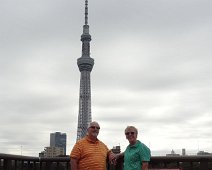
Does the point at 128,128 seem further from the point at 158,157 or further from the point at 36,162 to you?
the point at 36,162

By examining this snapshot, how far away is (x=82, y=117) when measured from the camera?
325ft

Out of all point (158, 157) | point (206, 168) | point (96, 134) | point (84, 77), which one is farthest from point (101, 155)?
point (84, 77)

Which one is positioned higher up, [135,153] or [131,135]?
[131,135]

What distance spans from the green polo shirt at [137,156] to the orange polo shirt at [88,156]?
1.29 ft

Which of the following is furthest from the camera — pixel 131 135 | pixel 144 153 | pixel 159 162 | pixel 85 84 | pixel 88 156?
pixel 85 84

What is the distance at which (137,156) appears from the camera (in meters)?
5.61

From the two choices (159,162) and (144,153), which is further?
(159,162)

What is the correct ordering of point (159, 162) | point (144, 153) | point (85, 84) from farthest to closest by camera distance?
point (85, 84)
point (159, 162)
point (144, 153)

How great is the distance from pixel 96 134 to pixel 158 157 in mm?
1566

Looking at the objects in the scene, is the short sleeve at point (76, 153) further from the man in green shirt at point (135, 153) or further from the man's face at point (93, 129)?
the man in green shirt at point (135, 153)

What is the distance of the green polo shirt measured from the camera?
5.56 meters

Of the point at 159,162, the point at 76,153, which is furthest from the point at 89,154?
the point at 159,162

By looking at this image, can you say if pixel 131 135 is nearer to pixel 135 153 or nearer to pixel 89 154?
pixel 135 153

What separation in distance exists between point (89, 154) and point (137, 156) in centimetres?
69
